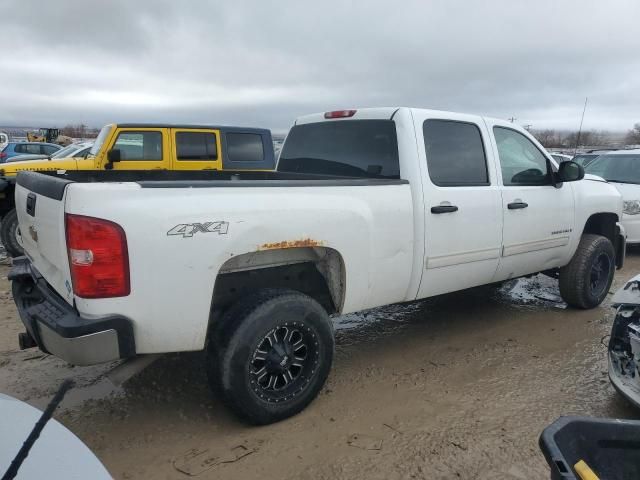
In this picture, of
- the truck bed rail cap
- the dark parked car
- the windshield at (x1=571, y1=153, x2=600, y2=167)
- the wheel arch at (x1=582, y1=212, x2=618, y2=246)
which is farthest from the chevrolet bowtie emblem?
the dark parked car

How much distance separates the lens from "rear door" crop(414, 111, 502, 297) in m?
3.78

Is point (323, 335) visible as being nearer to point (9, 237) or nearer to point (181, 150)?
point (9, 237)

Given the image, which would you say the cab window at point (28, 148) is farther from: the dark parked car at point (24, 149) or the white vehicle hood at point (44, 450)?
the white vehicle hood at point (44, 450)

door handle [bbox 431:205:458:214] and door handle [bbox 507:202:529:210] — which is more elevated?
door handle [bbox 431:205:458:214]

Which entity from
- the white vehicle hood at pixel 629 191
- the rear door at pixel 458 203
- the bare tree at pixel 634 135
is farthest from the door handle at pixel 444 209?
the bare tree at pixel 634 135

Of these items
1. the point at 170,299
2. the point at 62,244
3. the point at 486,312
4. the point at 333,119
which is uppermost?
the point at 333,119

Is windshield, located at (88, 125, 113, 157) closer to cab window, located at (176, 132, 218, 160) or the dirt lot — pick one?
cab window, located at (176, 132, 218, 160)

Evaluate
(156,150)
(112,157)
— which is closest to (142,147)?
(156,150)

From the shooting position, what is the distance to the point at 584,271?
5211 millimetres

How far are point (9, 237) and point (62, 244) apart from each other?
5902 millimetres

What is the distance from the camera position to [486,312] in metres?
5.42

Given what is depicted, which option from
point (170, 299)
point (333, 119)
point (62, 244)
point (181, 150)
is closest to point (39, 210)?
point (62, 244)

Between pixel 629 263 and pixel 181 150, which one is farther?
pixel 181 150

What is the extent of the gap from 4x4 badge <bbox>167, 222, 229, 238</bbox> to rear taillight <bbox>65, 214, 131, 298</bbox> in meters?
0.25
